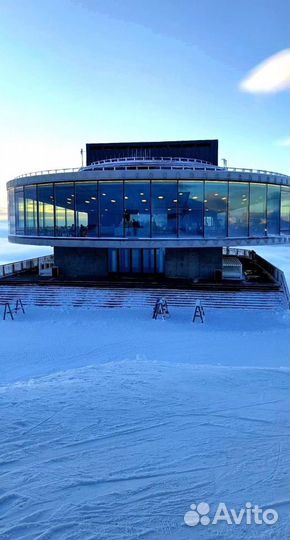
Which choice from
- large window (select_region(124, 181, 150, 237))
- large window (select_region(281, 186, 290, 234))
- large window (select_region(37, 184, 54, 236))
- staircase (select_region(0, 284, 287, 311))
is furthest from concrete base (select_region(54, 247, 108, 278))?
large window (select_region(281, 186, 290, 234))

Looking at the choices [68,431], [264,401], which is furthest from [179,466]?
[264,401]

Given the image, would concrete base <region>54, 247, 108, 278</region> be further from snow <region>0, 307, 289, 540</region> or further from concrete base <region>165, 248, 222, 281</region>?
snow <region>0, 307, 289, 540</region>

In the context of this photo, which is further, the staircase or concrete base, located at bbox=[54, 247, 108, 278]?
concrete base, located at bbox=[54, 247, 108, 278]

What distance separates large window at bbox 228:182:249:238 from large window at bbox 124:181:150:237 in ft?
18.1

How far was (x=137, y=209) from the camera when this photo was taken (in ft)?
77.7

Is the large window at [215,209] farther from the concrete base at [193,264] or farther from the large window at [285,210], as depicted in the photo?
the large window at [285,210]

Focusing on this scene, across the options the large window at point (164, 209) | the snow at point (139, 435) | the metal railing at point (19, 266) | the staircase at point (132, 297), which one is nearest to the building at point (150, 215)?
the large window at point (164, 209)

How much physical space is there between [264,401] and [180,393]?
228cm

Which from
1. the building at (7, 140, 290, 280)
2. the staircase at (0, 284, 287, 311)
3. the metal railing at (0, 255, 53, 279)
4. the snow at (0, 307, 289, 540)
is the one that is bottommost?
the snow at (0, 307, 289, 540)

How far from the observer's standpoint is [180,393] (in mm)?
10531

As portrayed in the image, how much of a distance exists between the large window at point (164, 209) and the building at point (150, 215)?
63mm

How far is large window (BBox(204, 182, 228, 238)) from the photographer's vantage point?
23.9 m

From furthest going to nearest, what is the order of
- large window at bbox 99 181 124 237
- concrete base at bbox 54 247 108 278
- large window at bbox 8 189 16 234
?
large window at bbox 8 189 16 234, concrete base at bbox 54 247 108 278, large window at bbox 99 181 124 237

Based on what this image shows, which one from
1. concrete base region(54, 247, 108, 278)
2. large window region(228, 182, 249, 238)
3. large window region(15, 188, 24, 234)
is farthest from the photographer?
large window region(15, 188, 24, 234)
